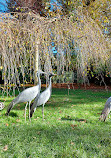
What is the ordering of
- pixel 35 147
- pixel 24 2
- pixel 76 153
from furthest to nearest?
pixel 24 2, pixel 35 147, pixel 76 153

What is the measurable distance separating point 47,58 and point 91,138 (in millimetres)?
1870

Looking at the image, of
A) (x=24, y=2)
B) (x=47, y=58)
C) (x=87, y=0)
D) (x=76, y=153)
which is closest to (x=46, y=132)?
(x=76, y=153)

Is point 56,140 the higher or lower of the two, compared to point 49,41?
lower

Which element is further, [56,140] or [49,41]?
[49,41]

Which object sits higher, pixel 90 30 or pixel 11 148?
pixel 90 30

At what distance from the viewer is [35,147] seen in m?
2.38

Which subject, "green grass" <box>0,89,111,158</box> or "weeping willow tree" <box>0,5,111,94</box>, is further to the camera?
"weeping willow tree" <box>0,5,111,94</box>

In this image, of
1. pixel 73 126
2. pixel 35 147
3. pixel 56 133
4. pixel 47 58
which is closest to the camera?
pixel 35 147

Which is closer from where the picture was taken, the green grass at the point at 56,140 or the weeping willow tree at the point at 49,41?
the green grass at the point at 56,140

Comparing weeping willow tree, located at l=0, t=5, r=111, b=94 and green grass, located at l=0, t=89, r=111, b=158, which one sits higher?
weeping willow tree, located at l=0, t=5, r=111, b=94

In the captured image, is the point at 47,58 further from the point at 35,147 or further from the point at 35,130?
the point at 35,147

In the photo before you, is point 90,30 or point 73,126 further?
point 90,30

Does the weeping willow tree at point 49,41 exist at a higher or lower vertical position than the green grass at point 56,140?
higher

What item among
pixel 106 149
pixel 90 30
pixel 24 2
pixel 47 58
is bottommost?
pixel 106 149
